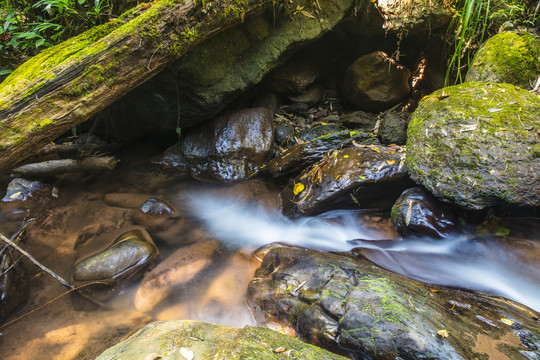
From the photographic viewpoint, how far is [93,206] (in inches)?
163

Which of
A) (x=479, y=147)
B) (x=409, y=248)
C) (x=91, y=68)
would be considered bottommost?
(x=409, y=248)

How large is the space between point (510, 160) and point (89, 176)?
5963 millimetres

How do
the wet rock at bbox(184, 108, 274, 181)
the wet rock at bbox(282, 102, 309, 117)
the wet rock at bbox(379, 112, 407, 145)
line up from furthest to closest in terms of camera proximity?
the wet rock at bbox(282, 102, 309, 117) → the wet rock at bbox(184, 108, 274, 181) → the wet rock at bbox(379, 112, 407, 145)

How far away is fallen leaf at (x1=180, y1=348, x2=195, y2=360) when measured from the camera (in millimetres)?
1461

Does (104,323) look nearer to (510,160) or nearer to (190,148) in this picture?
(190,148)

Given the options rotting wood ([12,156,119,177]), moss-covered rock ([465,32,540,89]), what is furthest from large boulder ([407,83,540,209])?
rotting wood ([12,156,119,177])

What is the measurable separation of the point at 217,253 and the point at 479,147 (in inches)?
128

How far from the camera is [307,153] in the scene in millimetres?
4422

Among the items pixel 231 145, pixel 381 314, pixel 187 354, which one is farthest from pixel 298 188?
pixel 187 354

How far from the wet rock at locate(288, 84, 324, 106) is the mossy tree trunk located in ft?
9.45

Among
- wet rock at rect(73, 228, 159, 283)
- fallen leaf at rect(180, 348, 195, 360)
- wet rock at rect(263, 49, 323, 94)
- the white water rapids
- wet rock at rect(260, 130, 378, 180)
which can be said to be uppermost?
wet rock at rect(263, 49, 323, 94)

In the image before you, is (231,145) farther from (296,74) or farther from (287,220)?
(296,74)

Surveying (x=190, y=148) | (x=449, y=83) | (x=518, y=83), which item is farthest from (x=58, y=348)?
(x=449, y=83)

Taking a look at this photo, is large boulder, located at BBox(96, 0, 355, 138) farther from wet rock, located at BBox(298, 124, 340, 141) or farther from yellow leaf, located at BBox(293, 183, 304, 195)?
yellow leaf, located at BBox(293, 183, 304, 195)
